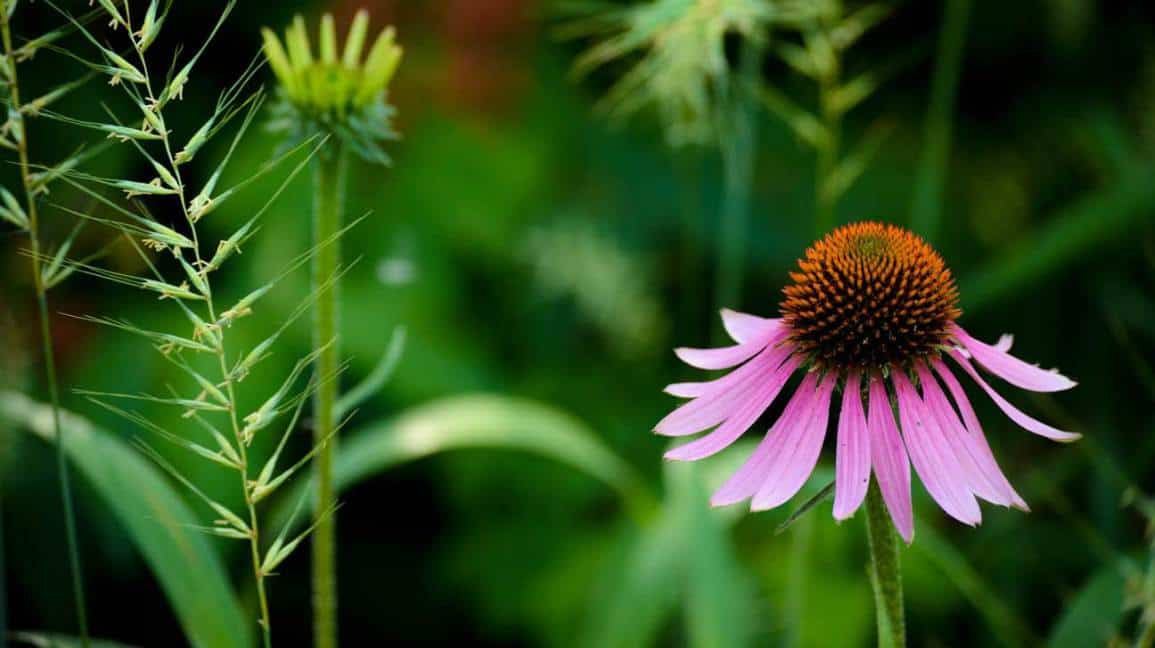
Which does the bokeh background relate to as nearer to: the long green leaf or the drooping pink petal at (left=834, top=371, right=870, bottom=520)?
the long green leaf

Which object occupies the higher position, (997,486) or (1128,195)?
(1128,195)

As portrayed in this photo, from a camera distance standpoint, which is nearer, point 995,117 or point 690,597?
point 690,597

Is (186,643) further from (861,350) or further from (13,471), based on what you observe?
(861,350)

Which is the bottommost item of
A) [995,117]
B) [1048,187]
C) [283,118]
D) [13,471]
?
[13,471]

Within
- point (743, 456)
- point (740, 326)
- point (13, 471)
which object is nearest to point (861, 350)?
point (740, 326)

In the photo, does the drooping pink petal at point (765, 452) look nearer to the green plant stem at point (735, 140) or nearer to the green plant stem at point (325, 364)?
the green plant stem at point (325, 364)

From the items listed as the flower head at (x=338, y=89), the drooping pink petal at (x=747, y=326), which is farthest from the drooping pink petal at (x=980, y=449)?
the flower head at (x=338, y=89)

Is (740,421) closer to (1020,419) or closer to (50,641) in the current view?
(1020,419)

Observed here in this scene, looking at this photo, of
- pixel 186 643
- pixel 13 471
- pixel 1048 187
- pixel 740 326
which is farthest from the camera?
pixel 1048 187
